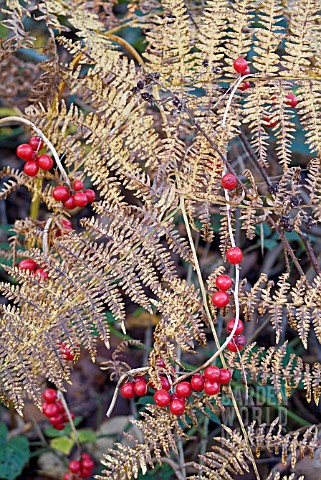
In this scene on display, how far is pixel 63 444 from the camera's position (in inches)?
79.2

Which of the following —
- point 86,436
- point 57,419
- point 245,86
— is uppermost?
point 245,86

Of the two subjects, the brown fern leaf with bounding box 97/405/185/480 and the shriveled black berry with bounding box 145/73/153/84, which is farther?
the shriveled black berry with bounding box 145/73/153/84

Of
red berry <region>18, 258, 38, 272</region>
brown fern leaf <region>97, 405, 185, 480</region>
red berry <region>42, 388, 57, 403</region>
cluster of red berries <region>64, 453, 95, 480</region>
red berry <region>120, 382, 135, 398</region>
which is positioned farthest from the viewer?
cluster of red berries <region>64, 453, 95, 480</region>

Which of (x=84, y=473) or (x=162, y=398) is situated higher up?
(x=162, y=398)

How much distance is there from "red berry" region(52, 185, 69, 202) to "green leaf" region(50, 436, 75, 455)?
1028 millimetres

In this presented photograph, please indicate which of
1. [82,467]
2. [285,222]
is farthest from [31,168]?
[82,467]

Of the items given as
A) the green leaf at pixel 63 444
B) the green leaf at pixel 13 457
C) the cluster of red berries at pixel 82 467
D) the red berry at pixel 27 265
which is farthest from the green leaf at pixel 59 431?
the red berry at pixel 27 265

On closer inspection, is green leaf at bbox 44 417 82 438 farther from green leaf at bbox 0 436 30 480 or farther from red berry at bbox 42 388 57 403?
red berry at bbox 42 388 57 403

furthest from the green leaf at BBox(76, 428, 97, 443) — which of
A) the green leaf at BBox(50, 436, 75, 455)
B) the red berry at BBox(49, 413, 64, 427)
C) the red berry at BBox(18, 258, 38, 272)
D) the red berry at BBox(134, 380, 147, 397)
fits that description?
the red berry at BBox(134, 380, 147, 397)

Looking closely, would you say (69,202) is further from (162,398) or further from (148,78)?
(162,398)

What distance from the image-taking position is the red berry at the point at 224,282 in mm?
1090

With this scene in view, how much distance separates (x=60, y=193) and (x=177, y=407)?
1.82 feet

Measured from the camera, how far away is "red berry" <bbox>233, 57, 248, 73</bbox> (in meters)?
1.24

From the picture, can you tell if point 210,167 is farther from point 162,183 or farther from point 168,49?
point 168,49
